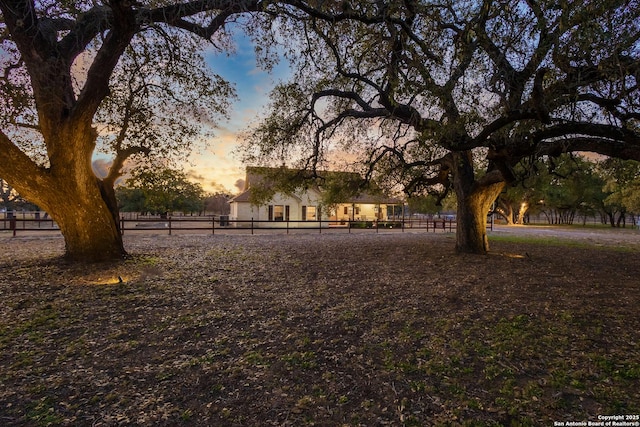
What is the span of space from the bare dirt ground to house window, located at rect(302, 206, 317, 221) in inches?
841

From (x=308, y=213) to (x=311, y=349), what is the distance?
82.6 ft

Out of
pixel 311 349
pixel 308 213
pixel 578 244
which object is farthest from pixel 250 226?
pixel 311 349

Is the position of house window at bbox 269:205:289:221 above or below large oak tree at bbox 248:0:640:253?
below

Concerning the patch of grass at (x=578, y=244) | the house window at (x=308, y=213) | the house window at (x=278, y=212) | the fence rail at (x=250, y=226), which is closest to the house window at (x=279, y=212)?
the house window at (x=278, y=212)

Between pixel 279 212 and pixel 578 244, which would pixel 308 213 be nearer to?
pixel 279 212

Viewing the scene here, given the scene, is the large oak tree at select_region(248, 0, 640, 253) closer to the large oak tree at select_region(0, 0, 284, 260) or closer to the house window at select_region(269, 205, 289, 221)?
the large oak tree at select_region(0, 0, 284, 260)

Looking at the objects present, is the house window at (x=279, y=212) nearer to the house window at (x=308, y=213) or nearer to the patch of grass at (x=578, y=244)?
the house window at (x=308, y=213)

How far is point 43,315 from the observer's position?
440 centimetres

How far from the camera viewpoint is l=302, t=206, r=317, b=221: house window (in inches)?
1116

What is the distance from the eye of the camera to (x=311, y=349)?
11.5 ft

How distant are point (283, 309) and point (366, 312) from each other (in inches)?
48.0

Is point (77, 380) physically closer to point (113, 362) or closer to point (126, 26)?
point (113, 362)

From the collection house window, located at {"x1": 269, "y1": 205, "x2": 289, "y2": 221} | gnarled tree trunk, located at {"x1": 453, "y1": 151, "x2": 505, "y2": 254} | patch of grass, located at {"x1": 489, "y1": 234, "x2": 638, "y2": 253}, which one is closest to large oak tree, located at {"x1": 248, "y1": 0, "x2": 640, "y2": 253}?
gnarled tree trunk, located at {"x1": 453, "y1": 151, "x2": 505, "y2": 254}

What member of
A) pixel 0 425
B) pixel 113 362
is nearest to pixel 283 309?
pixel 113 362
